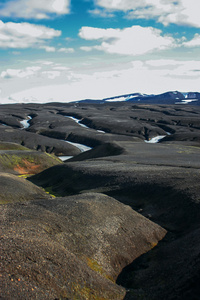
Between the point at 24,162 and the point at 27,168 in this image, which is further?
the point at 24,162

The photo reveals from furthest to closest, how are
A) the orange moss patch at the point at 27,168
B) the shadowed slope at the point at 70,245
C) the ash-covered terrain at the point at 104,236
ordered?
the orange moss patch at the point at 27,168 < the ash-covered terrain at the point at 104,236 < the shadowed slope at the point at 70,245

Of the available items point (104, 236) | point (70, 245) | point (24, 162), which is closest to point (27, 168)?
point (24, 162)

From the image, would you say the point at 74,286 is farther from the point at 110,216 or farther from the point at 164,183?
the point at 164,183

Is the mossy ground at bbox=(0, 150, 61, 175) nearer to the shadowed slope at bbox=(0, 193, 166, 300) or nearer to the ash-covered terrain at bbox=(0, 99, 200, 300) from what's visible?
the ash-covered terrain at bbox=(0, 99, 200, 300)

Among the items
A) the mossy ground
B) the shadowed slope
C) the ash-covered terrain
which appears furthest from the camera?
the mossy ground

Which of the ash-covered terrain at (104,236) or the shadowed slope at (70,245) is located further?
the ash-covered terrain at (104,236)

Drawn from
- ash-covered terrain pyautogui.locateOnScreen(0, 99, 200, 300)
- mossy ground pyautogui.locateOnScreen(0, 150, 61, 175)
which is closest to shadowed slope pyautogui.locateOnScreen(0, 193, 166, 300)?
ash-covered terrain pyautogui.locateOnScreen(0, 99, 200, 300)

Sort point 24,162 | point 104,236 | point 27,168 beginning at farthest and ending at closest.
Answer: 1. point 24,162
2. point 27,168
3. point 104,236

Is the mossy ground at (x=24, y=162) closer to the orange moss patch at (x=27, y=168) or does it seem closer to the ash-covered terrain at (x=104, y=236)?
the orange moss patch at (x=27, y=168)

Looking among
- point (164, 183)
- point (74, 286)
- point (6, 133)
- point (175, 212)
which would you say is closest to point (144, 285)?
point (74, 286)

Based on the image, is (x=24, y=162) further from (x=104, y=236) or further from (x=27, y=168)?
(x=104, y=236)

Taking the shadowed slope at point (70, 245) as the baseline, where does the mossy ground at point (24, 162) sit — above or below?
below

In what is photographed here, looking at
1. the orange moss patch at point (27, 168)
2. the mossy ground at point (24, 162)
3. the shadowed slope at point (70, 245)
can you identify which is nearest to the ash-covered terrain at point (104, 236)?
the shadowed slope at point (70, 245)
